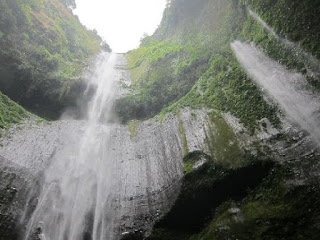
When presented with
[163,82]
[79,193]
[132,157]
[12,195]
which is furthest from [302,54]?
[12,195]

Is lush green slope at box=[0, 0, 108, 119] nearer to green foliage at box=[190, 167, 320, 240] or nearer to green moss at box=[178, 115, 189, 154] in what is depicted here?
green moss at box=[178, 115, 189, 154]

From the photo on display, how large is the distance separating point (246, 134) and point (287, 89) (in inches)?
84.5

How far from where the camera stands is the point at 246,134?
10953 mm

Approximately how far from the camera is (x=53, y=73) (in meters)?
18.4

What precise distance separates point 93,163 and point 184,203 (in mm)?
4903

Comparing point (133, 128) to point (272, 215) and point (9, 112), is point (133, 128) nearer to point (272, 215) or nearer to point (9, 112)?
point (9, 112)

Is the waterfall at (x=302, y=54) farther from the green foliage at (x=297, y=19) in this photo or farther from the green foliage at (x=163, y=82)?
the green foliage at (x=163, y=82)

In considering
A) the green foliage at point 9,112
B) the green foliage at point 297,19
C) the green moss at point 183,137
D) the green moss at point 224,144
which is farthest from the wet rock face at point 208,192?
the green foliage at point 9,112

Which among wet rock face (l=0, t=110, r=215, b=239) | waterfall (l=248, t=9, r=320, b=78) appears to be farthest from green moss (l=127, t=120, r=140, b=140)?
waterfall (l=248, t=9, r=320, b=78)

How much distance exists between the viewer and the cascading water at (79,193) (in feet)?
34.6

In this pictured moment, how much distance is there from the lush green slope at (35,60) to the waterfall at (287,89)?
10400mm

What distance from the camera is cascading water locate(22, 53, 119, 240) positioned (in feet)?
34.6

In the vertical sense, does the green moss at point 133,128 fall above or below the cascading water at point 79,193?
above

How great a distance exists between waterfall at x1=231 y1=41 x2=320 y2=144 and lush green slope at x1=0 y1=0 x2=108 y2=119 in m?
10.4
